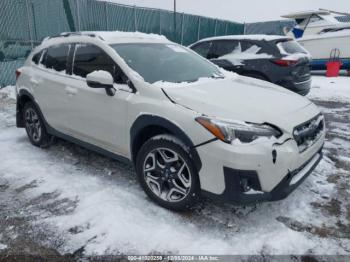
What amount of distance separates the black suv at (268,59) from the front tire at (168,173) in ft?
15.3

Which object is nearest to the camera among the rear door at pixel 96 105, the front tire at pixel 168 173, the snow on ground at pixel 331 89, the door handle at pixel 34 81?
the front tire at pixel 168 173

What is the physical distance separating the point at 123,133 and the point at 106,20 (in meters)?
9.79

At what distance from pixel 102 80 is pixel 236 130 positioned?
5.03 feet

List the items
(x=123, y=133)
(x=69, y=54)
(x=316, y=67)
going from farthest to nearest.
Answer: (x=316, y=67) → (x=69, y=54) → (x=123, y=133)

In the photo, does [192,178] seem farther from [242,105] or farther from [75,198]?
[75,198]

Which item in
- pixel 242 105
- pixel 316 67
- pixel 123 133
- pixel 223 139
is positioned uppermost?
pixel 242 105

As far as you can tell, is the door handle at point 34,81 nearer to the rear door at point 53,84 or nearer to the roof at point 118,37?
the rear door at point 53,84

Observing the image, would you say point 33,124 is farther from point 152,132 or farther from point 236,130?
point 236,130

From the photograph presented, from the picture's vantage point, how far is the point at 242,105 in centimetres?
290

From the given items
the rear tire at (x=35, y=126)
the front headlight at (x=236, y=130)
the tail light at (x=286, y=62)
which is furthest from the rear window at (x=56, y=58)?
the tail light at (x=286, y=62)

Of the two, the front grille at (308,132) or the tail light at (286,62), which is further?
the tail light at (286,62)

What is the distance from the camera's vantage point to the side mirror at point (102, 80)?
327cm

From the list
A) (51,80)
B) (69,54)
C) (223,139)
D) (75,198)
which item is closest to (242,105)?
(223,139)

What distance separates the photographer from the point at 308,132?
303 centimetres
